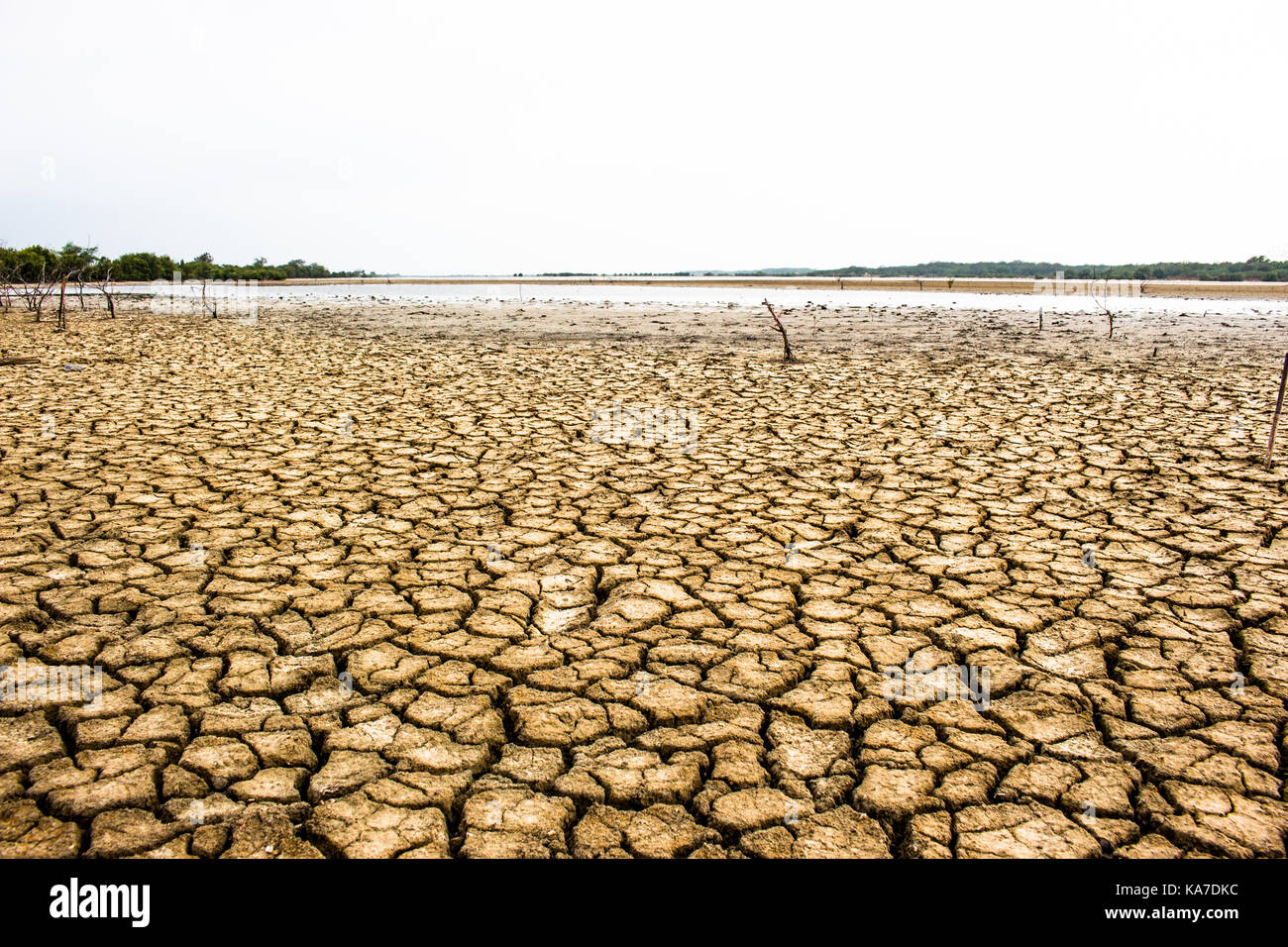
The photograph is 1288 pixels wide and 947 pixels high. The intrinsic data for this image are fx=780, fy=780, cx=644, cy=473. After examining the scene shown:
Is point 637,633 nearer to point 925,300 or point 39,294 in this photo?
point 39,294

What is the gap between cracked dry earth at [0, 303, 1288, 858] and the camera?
2100 millimetres

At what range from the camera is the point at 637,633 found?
10.2 feet

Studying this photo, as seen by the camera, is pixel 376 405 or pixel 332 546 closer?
pixel 332 546

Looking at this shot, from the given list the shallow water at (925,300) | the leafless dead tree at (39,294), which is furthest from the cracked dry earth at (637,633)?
the shallow water at (925,300)

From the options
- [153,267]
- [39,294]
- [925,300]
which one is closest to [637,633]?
[39,294]

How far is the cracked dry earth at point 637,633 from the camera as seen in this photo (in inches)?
82.7

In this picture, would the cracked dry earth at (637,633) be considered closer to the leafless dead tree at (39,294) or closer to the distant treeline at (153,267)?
the leafless dead tree at (39,294)

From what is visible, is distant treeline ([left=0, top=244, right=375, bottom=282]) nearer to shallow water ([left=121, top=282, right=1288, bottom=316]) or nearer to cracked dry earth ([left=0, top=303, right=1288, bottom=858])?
shallow water ([left=121, top=282, right=1288, bottom=316])

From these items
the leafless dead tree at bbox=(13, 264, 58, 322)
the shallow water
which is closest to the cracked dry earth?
the leafless dead tree at bbox=(13, 264, 58, 322)
